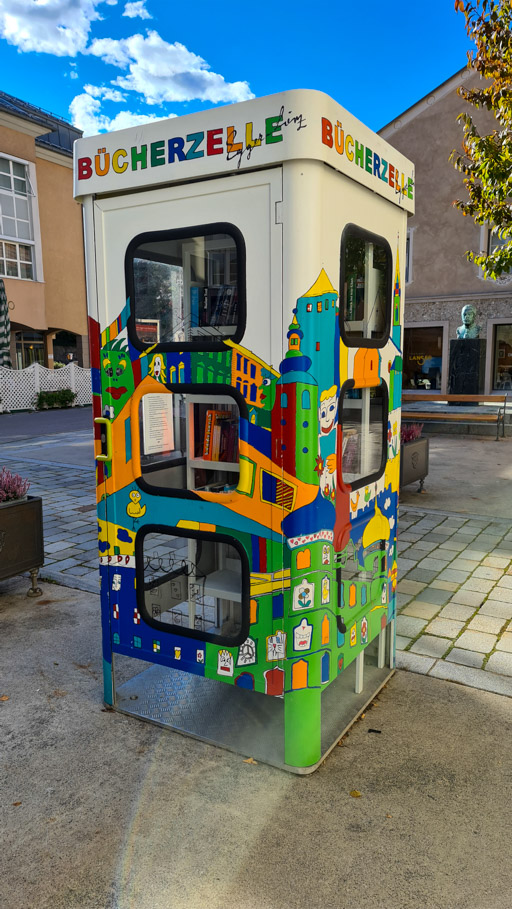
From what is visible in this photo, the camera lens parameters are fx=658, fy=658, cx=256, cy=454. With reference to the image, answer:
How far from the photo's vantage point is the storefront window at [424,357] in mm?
22703

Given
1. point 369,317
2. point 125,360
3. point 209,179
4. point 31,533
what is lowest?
point 31,533

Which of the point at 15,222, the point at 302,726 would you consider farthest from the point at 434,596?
the point at 15,222

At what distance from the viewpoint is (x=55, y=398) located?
74.6ft

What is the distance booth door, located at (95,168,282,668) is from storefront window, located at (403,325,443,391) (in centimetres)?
2052

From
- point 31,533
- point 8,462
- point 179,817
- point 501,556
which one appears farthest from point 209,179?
point 8,462

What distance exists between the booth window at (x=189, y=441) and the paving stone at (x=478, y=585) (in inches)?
96.5

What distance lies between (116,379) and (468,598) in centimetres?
314

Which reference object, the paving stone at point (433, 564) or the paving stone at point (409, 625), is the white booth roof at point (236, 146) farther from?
the paving stone at point (433, 564)

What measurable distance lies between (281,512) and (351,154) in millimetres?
1496

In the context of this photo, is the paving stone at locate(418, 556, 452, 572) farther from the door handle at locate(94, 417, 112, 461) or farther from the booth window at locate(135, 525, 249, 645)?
the door handle at locate(94, 417, 112, 461)

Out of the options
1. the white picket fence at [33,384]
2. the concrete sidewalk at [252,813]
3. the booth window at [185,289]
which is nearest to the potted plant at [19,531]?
the concrete sidewalk at [252,813]

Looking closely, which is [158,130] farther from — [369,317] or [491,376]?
[491,376]

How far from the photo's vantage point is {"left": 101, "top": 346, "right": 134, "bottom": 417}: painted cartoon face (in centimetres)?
301

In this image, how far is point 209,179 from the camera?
2.69 metres
